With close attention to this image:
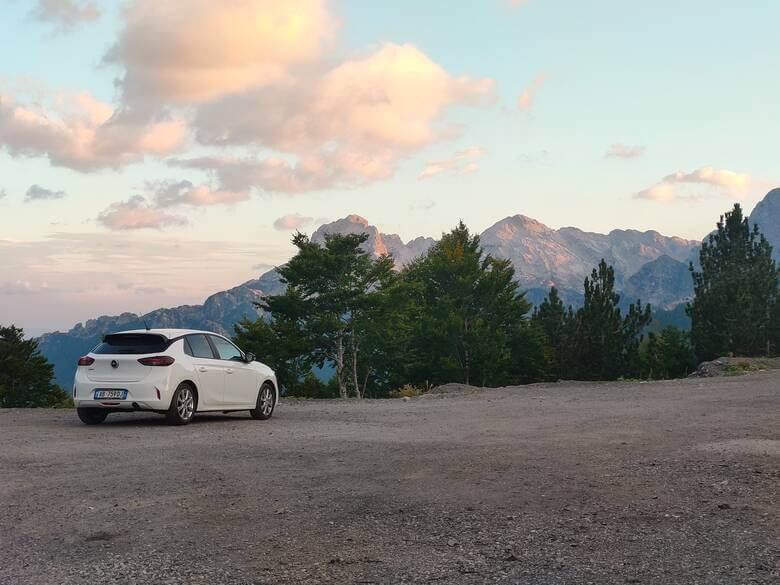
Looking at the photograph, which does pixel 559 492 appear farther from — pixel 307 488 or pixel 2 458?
pixel 2 458

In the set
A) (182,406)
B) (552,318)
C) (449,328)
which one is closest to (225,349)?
(182,406)

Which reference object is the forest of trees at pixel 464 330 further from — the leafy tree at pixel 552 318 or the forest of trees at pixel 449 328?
the leafy tree at pixel 552 318

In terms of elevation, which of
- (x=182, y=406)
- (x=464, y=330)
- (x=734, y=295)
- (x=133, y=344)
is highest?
(x=734, y=295)

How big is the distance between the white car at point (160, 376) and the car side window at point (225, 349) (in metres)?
0.02

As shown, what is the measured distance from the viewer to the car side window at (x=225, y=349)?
14352 mm

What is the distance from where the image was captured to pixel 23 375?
62.2 m

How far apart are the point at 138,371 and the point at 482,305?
4964 centimetres

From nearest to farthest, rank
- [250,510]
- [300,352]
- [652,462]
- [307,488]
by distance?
[250,510], [307,488], [652,462], [300,352]

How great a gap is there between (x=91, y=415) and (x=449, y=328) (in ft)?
144

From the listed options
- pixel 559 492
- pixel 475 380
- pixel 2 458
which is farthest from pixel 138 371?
pixel 475 380

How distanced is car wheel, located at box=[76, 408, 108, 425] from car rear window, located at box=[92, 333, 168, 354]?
1.09 metres

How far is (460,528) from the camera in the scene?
18.4ft

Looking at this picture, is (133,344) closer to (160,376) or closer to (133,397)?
(160,376)

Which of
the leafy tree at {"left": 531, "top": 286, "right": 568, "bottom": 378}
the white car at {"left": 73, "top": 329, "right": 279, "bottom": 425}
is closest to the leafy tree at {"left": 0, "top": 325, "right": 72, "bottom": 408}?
the leafy tree at {"left": 531, "top": 286, "right": 568, "bottom": 378}
